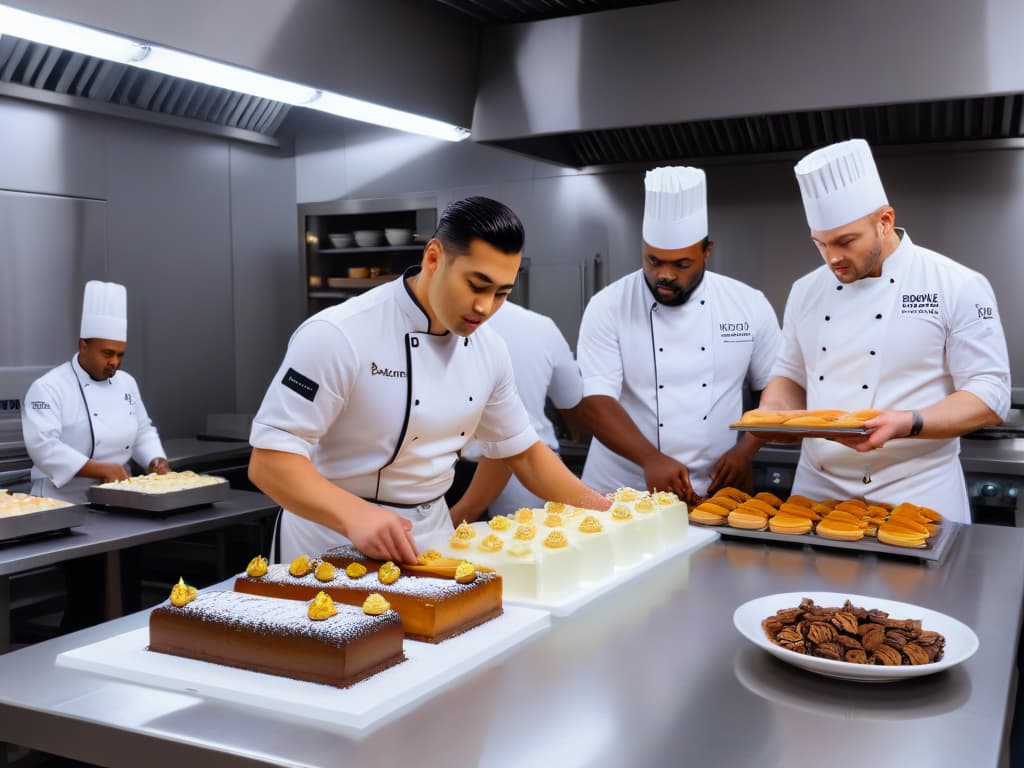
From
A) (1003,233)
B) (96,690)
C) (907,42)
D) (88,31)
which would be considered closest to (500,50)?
(907,42)

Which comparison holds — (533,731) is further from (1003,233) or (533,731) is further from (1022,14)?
(1003,233)

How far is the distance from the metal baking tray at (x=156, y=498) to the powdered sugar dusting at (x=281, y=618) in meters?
Answer: 2.12

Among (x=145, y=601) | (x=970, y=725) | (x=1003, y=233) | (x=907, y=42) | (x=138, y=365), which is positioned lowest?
(x=145, y=601)

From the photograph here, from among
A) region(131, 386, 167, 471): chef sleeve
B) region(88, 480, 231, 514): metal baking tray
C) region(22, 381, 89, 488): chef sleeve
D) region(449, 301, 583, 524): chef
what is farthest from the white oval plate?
region(131, 386, 167, 471): chef sleeve

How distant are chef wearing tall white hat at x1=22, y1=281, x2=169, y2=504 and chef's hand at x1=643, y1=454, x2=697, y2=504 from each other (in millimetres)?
2319

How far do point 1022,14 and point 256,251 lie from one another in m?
4.78

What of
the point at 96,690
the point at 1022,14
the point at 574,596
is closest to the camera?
the point at 96,690

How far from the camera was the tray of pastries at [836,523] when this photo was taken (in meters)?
2.09

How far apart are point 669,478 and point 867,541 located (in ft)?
2.36

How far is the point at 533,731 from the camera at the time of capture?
45.9 inches

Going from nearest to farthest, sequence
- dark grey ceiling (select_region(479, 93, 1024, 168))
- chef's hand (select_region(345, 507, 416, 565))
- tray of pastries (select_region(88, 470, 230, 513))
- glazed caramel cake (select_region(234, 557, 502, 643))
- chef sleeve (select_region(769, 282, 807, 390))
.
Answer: glazed caramel cake (select_region(234, 557, 502, 643)) < chef's hand (select_region(345, 507, 416, 565)) < chef sleeve (select_region(769, 282, 807, 390)) < tray of pastries (select_region(88, 470, 230, 513)) < dark grey ceiling (select_region(479, 93, 1024, 168))

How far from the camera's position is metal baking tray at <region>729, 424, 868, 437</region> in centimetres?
223

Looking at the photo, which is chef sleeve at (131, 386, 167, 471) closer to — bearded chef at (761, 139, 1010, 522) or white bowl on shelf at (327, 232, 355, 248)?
white bowl on shelf at (327, 232, 355, 248)

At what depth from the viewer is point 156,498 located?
11.3ft
